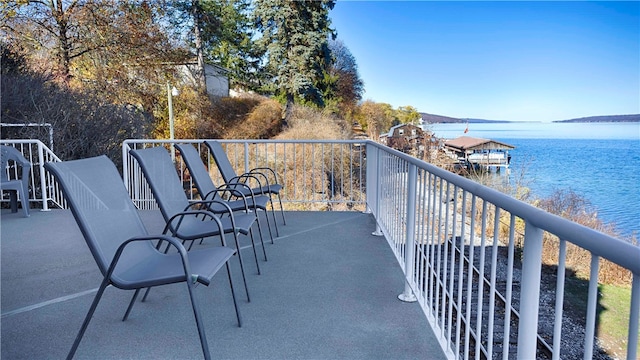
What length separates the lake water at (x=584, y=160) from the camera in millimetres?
10414

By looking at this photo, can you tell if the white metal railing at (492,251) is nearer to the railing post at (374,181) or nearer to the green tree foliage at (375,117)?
the railing post at (374,181)

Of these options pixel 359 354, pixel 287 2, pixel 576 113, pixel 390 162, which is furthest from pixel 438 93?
pixel 359 354

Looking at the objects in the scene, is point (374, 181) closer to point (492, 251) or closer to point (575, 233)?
point (492, 251)

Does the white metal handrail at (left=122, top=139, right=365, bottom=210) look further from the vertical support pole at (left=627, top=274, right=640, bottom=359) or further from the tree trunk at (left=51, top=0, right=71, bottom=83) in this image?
the vertical support pole at (left=627, top=274, right=640, bottom=359)

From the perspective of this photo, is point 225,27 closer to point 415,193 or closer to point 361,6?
point 361,6

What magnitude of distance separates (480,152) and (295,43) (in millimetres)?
9185

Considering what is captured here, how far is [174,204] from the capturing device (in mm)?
3201

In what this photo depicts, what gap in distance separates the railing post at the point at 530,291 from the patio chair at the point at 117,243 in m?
1.29

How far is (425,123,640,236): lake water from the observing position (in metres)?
10.4

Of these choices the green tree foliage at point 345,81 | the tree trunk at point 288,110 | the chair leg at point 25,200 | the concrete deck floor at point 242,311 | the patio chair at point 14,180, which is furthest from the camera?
the green tree foliage at point 345,81

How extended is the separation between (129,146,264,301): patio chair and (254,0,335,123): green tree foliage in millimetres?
14813

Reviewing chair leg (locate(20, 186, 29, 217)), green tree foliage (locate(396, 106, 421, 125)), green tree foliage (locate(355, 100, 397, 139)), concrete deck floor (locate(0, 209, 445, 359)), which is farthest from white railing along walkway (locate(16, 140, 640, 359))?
green tree foliage (locate(355, 100, 397, 139))

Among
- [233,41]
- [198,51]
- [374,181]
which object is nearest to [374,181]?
[374,181]

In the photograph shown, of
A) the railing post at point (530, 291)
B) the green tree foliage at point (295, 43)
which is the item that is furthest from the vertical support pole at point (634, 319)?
the green tree foliage at point (295, 43)
